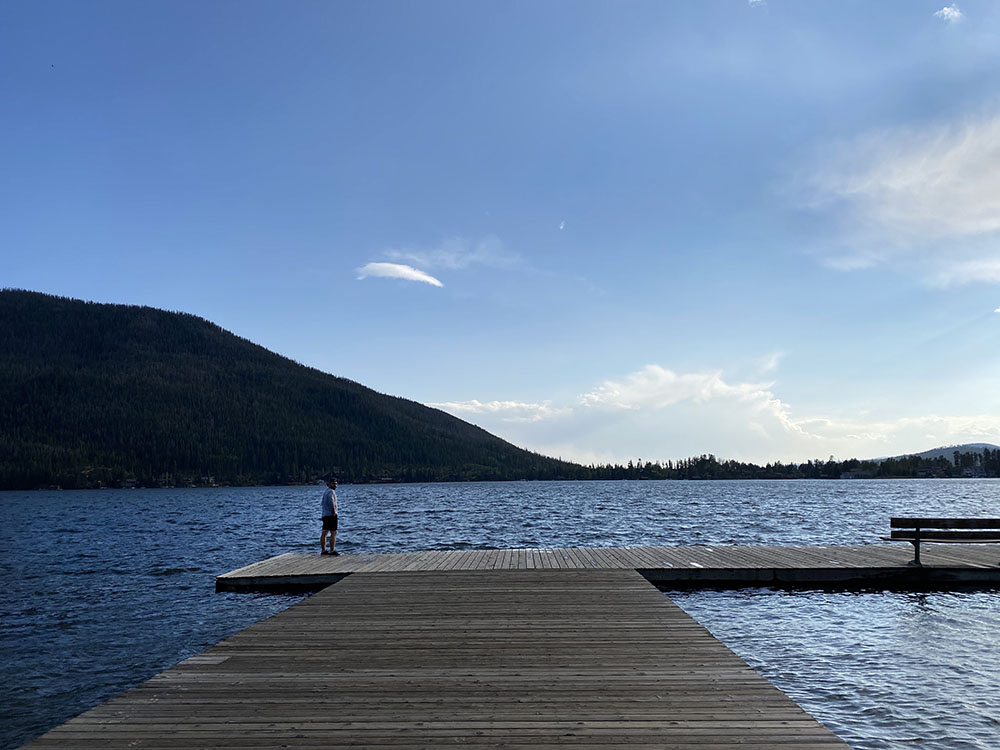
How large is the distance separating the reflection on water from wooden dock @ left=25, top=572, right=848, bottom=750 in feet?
5.88

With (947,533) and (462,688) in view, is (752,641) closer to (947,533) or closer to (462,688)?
(462,688)

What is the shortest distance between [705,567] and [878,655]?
4.84m

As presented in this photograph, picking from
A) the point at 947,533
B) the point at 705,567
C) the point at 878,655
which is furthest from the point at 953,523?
the point at 878,655

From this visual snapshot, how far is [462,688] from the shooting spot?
21.8ft

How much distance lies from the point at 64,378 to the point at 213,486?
48.8 meters

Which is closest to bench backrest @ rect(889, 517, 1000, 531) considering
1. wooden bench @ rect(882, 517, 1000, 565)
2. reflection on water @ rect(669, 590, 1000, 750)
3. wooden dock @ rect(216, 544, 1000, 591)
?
wooden bench @ rect(882, 517, 1000, 565)

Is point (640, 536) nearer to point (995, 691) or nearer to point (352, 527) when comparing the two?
point (352, 527)

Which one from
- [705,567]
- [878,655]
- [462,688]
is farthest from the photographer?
[705,567]

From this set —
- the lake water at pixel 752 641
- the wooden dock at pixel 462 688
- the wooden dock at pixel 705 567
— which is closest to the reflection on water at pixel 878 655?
the lake water at pixel 752 641

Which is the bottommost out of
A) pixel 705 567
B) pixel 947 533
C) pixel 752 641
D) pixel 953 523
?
pixel 752 641

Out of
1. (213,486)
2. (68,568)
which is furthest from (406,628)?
(213,486)

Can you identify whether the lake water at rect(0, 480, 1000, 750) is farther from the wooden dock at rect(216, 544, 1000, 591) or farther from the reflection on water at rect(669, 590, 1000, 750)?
the wooden dock at rect(216, 544, 1000, 591)

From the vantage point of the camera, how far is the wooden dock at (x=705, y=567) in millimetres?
15438

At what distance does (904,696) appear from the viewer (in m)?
8.94
